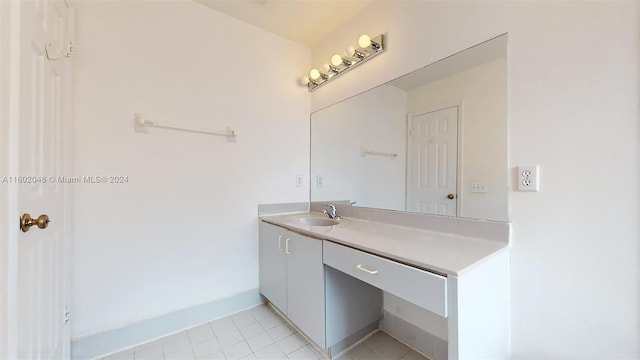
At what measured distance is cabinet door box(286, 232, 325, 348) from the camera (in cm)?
135

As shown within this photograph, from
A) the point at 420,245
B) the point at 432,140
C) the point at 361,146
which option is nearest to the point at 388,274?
the point at 420,245

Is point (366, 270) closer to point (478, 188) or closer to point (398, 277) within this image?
point (398, 277)

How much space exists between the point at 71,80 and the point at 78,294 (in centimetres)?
121

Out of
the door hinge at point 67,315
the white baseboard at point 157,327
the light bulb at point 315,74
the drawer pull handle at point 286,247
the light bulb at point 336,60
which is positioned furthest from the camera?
the light bulb at point 315,74

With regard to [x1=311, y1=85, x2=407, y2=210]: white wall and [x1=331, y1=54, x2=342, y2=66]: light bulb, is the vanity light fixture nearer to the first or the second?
[x1=331, y1=54, x2=342, y2=66]: light bulb

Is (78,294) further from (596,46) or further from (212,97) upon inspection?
(596,46)

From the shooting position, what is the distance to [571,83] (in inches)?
36.4

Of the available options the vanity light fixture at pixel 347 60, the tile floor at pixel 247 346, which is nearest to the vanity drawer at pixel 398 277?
the tile floor at pixel 247 346

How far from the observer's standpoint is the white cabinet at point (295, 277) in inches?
53.5

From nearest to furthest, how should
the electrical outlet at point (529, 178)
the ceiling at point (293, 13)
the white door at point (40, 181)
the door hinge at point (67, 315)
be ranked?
1. the white door at point (40, 181)
2. the electrical outlet at point (529, 178)
3. the door hinge at point (67, 315)
4. the ceiling at point (293, 13)

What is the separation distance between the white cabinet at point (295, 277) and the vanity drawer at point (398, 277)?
0.23 meters

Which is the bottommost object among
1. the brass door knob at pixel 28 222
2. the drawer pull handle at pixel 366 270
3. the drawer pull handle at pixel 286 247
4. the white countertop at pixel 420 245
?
the drawer pull handle at pixel 286 247

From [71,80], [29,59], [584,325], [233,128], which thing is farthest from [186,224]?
[584,325]

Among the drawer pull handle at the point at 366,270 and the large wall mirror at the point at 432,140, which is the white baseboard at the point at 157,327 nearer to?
the large wall mirror at the point at 432,140
